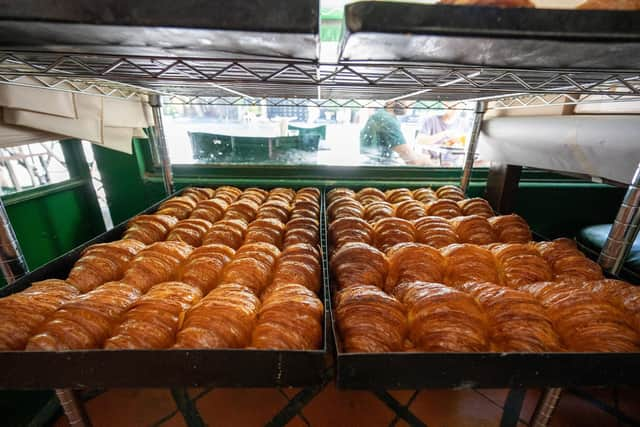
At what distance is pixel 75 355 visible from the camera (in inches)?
35.9

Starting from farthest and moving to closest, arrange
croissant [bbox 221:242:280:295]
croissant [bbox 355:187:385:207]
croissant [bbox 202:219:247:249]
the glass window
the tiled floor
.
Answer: the glass window < croissant [bbox 355:187:385:207] < croissant [bbox 202:219:247:249] < the tiled floor < croissant [bbox 221:242:280:295]

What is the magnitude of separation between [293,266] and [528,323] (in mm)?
1098

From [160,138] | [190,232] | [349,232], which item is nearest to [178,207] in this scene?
[190,232]

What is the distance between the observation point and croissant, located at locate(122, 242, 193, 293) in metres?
1.50

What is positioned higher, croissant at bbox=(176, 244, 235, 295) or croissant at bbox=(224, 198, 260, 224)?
croissant at bbox=(224, 198, 260, 224)

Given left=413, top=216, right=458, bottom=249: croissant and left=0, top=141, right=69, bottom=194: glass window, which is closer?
left=413, top=216, right=458, bottom=249: croissant

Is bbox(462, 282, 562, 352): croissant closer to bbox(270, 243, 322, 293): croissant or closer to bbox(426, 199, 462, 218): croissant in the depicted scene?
bbox(270, 243, 322, 293): croissant

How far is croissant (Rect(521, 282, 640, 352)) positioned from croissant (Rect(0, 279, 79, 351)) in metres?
2.18

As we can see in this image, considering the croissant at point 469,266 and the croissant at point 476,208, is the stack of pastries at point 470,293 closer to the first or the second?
the croissant at point 469,266

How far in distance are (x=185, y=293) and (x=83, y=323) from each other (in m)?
0.38

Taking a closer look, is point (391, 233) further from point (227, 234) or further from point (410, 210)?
point (227, 234)

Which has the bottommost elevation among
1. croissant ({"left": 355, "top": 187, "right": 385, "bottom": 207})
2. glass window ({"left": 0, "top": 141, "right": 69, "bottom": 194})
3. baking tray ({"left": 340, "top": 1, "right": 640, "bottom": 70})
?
croissant ({"left": 355, "top": 187, "right": 385, "bottom": 207})

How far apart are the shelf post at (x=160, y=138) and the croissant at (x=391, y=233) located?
223 centimetres

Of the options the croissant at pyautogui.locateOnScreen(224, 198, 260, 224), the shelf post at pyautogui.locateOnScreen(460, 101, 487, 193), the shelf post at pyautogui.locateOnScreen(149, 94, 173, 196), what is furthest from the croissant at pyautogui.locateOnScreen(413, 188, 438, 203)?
the shelf post at pyautogui.locateOnScreen(149, 94, 173, 196)
